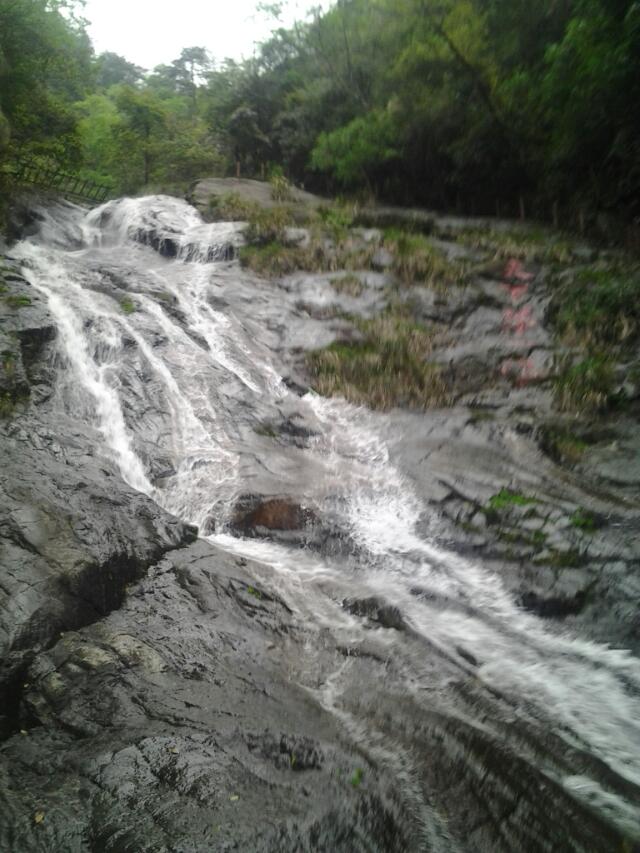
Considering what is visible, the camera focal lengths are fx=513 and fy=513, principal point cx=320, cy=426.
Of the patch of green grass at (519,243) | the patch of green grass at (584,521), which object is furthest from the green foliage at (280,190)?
the patch of green grass at (584,521)

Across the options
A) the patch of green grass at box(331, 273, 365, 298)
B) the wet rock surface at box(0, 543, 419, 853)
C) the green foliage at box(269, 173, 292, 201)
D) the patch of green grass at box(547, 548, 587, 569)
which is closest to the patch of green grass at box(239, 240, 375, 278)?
the patch of green grass at box(331, 273, 365, 298)

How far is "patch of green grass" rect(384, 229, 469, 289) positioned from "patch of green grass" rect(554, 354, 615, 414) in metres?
4.19

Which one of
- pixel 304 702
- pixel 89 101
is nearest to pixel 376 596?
pixel 304 702

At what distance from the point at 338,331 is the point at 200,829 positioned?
9.03 m

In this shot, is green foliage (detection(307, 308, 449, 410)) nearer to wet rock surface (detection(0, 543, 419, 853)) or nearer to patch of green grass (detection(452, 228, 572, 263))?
patch of green grass (detection(452, 228, 572, 263))

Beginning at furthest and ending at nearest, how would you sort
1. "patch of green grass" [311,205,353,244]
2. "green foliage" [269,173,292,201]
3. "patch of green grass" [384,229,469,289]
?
"green foliage" [269,173,292,201] → "patch of green grass" [311,205,353,244] → "patch of green grass" [384,229,469,289]

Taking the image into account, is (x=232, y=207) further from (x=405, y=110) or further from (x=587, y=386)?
(x=587, y=386)

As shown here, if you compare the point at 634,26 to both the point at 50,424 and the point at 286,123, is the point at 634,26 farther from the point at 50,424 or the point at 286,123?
the point at 286,123

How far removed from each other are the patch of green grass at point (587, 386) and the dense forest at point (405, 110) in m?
5.95

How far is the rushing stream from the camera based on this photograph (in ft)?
13.0

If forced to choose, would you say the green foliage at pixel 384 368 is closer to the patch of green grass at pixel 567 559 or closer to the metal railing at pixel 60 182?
the patch of green grass at pixel 567 559

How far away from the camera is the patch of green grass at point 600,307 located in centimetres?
841

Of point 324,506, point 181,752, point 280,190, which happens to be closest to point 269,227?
point 280,190

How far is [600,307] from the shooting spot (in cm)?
888
